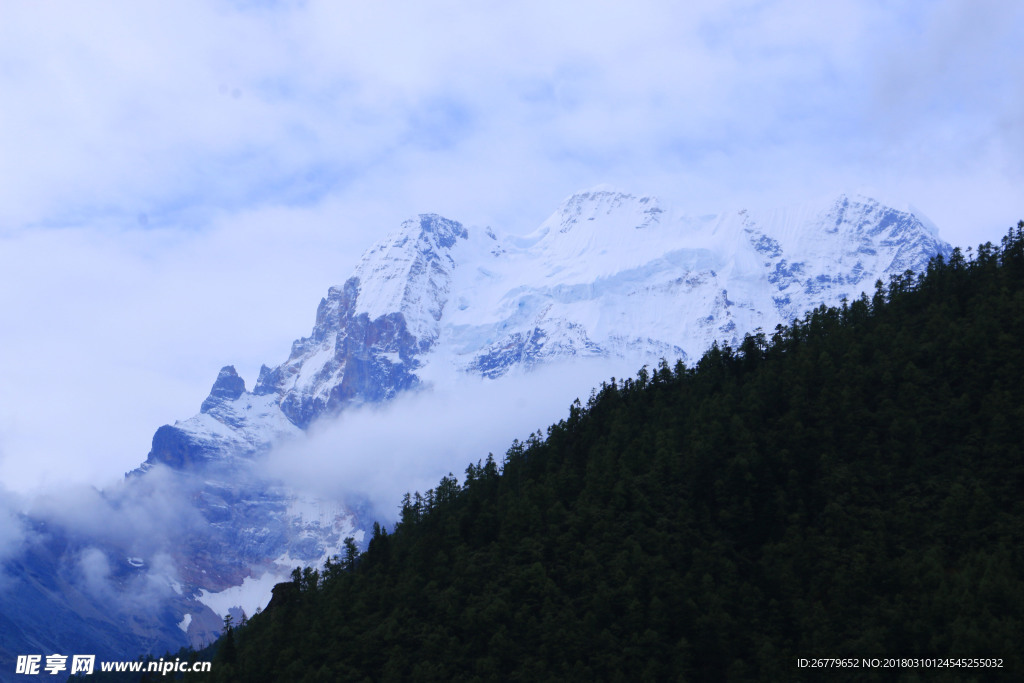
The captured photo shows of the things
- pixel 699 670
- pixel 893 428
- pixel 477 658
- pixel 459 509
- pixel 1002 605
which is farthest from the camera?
pixel 459 509

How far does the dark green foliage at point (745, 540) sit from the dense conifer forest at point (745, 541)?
28 cm

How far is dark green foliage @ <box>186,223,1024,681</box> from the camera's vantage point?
361 ft

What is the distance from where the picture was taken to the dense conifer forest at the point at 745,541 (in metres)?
110

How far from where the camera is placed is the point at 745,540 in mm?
→ 128750

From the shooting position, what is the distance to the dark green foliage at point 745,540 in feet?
361

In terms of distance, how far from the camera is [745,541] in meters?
129

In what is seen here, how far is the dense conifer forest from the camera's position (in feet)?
361

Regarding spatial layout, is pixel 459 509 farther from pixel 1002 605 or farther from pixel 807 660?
pixel 1002 605

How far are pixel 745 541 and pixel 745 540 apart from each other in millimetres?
159

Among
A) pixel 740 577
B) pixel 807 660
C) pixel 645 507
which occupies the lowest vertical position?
pixel 807 660

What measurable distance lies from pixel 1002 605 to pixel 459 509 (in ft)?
245

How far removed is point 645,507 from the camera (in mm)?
134000

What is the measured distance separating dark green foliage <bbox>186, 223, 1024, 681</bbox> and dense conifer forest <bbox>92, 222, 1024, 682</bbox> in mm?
275

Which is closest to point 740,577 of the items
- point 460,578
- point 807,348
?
point 460,578
